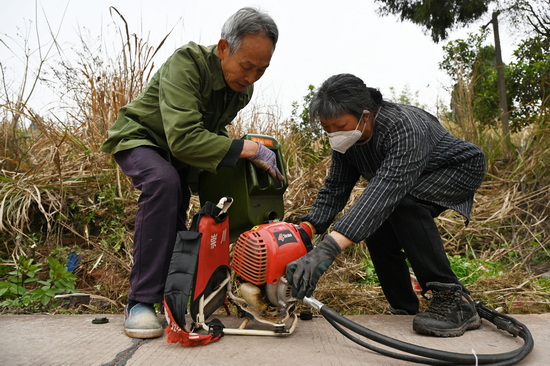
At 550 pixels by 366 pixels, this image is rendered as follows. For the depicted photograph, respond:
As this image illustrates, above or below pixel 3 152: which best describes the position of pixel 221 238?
below

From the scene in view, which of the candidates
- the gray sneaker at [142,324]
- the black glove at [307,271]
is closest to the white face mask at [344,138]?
the black glove at [307,271]

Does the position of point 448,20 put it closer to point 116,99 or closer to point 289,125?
point 289,125

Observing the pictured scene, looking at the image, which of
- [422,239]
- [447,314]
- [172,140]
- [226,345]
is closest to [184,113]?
[172,140]

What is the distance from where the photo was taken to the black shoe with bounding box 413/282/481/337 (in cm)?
176

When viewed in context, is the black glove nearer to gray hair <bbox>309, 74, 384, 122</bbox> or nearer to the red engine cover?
the red engine cover

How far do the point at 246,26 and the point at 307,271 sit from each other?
0.95 metres

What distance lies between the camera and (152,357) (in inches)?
59.1

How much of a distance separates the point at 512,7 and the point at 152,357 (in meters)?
5.17

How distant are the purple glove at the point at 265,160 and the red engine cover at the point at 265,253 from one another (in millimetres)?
257

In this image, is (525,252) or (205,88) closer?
(205,88)

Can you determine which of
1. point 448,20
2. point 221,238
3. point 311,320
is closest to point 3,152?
point 221,238

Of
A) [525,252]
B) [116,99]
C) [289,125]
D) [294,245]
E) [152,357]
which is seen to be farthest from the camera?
[289,125]

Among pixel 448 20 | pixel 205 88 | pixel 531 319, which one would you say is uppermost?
pixel 448 20

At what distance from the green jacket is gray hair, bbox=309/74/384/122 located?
381 millimetres
